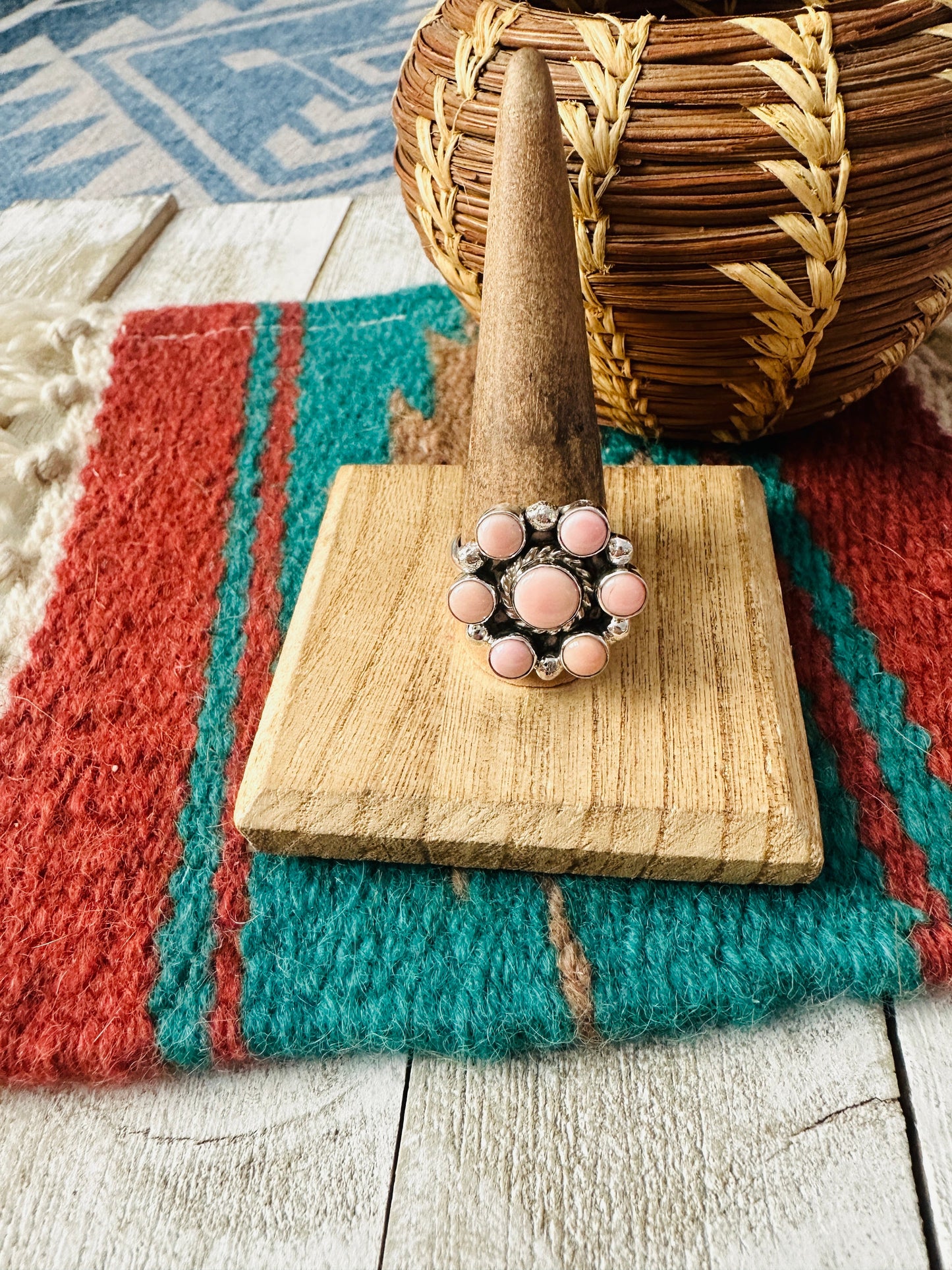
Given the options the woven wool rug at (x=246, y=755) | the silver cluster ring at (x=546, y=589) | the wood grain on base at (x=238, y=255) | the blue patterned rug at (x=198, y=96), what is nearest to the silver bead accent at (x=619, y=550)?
the silver cluster ring at (x=546, y=589)

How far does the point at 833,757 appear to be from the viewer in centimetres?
47

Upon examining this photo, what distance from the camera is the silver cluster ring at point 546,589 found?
0.42 meters

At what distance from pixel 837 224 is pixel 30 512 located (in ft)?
1.66

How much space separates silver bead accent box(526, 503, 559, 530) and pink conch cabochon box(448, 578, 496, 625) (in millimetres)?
33

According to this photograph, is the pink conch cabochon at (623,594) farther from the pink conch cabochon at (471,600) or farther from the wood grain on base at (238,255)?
the wood grain on base at (238,255)

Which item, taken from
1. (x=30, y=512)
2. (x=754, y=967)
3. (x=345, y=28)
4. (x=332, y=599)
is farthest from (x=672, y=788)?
(x=345, y=28)

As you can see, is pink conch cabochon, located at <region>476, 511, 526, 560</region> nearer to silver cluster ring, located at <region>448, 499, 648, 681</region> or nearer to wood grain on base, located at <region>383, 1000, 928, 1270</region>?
silver cluster ring, located at <region>448, 499, 648, 681</region>

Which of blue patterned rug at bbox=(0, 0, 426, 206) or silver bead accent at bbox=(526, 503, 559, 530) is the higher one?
silver bead accent at bbox=(526, 503, 559, 530)

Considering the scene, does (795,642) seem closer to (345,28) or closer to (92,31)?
(345,28)

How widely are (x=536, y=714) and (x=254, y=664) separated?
0.18m

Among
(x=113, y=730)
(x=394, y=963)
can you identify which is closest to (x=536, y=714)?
(x=394, y=963)

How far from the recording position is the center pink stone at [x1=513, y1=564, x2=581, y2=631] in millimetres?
418

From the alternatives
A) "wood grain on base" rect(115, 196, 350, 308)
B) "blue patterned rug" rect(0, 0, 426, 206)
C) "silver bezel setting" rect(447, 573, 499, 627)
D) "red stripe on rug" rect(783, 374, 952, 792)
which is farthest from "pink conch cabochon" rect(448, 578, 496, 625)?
"blue patterned rug" rect(0, 0, 426, 206)

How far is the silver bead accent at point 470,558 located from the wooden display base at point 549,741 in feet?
0.16
